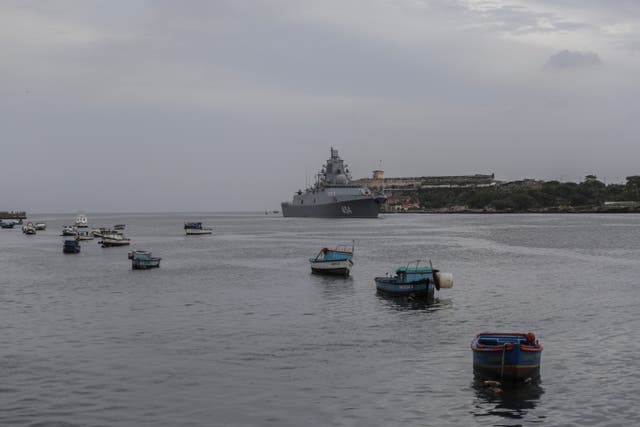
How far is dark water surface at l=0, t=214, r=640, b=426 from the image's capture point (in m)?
20.7

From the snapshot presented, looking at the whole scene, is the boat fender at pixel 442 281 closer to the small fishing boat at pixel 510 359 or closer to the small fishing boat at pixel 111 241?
the small fishing boat at pixel 510 359

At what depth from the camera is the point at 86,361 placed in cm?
2700

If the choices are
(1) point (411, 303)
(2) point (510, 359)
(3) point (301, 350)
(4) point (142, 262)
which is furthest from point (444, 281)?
(4) point (142, 262)

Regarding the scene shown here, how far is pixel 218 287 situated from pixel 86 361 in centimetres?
2493

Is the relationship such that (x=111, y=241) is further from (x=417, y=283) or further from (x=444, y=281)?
(x=444, y=281)

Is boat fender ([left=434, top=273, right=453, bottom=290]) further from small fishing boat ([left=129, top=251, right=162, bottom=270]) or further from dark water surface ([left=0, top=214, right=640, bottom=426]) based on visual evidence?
small fishing boat ([left=129, top=251, right=162, bottom=270])

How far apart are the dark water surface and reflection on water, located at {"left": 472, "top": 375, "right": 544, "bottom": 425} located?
9cm

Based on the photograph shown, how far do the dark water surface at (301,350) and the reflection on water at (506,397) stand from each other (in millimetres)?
95

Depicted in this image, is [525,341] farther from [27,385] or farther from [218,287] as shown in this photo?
[218,287]

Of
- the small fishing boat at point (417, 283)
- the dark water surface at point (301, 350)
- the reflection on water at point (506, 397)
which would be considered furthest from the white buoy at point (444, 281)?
the reflection on water at point (506, 397)

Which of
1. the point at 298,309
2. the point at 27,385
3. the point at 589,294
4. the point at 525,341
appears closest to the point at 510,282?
the point at 589,294

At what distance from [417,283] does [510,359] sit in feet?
69.1

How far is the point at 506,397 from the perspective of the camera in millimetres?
22094

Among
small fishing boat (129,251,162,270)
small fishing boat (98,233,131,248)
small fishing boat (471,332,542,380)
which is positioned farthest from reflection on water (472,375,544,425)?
small fishing boat (98,233,131,248)
